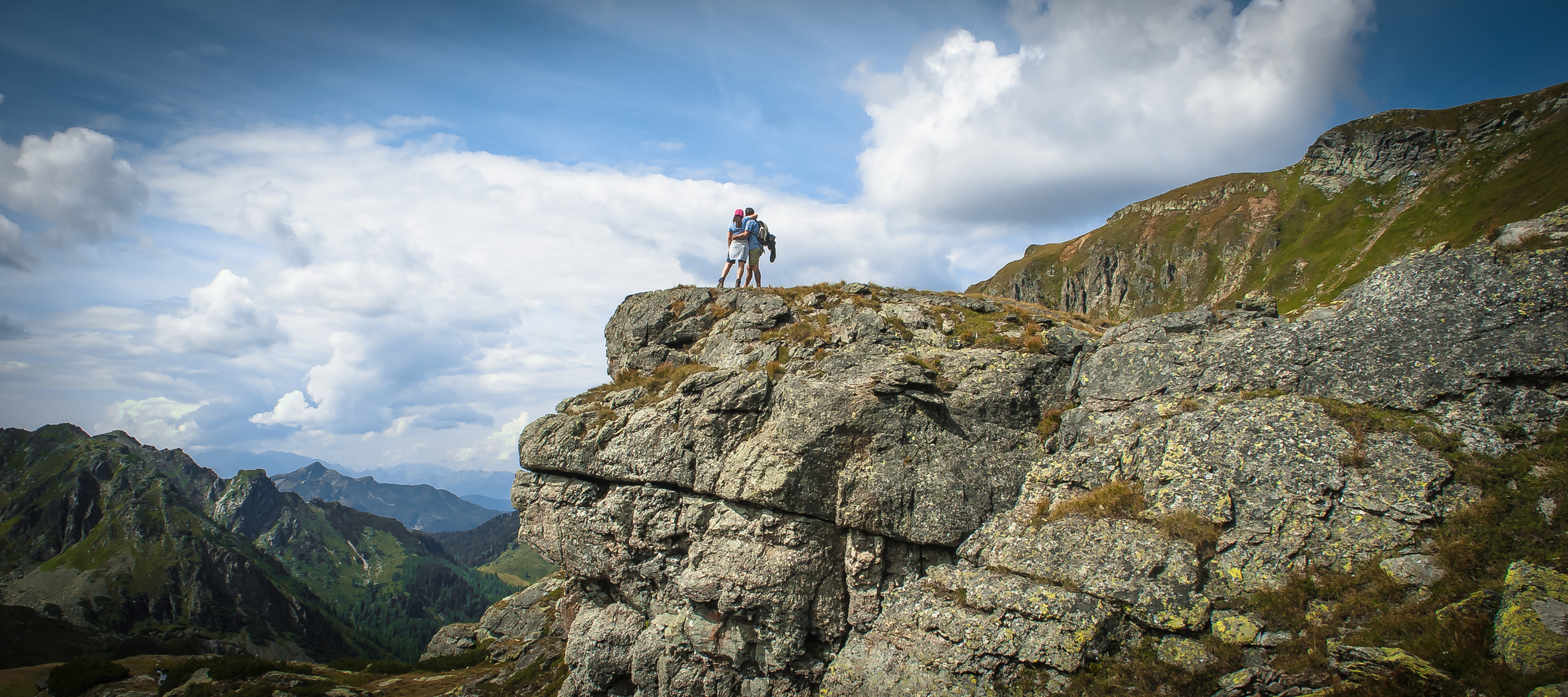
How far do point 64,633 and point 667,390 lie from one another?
223314 mm

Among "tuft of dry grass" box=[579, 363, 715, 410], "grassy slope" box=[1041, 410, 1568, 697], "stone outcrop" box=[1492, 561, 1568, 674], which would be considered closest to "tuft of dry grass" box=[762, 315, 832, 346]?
"tuft of dry grass" box=[579, 363, 715, 410]

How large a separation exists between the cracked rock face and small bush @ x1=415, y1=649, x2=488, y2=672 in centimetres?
2915

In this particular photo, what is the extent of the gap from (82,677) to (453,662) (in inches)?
1406

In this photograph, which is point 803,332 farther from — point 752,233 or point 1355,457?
point 1355,457

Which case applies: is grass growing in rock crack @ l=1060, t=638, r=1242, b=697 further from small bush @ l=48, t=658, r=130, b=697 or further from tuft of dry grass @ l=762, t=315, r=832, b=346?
small bush @ l=48, t=658, r=130, b=697

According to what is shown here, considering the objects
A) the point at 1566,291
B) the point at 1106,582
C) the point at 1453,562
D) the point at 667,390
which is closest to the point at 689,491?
the point at 667,390

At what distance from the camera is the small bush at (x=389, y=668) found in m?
48.0

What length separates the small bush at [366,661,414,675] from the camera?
4803cm

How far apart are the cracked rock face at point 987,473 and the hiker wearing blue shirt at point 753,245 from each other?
4920 mm

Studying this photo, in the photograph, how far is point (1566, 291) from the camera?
1528 centimetres

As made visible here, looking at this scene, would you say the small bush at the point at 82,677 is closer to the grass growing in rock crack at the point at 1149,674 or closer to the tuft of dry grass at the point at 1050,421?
the grass growing in rock crack at the point at 1149,674

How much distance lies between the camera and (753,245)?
3158cm

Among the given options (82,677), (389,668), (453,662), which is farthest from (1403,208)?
(82,677)

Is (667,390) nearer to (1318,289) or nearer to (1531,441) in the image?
(1531,441)
